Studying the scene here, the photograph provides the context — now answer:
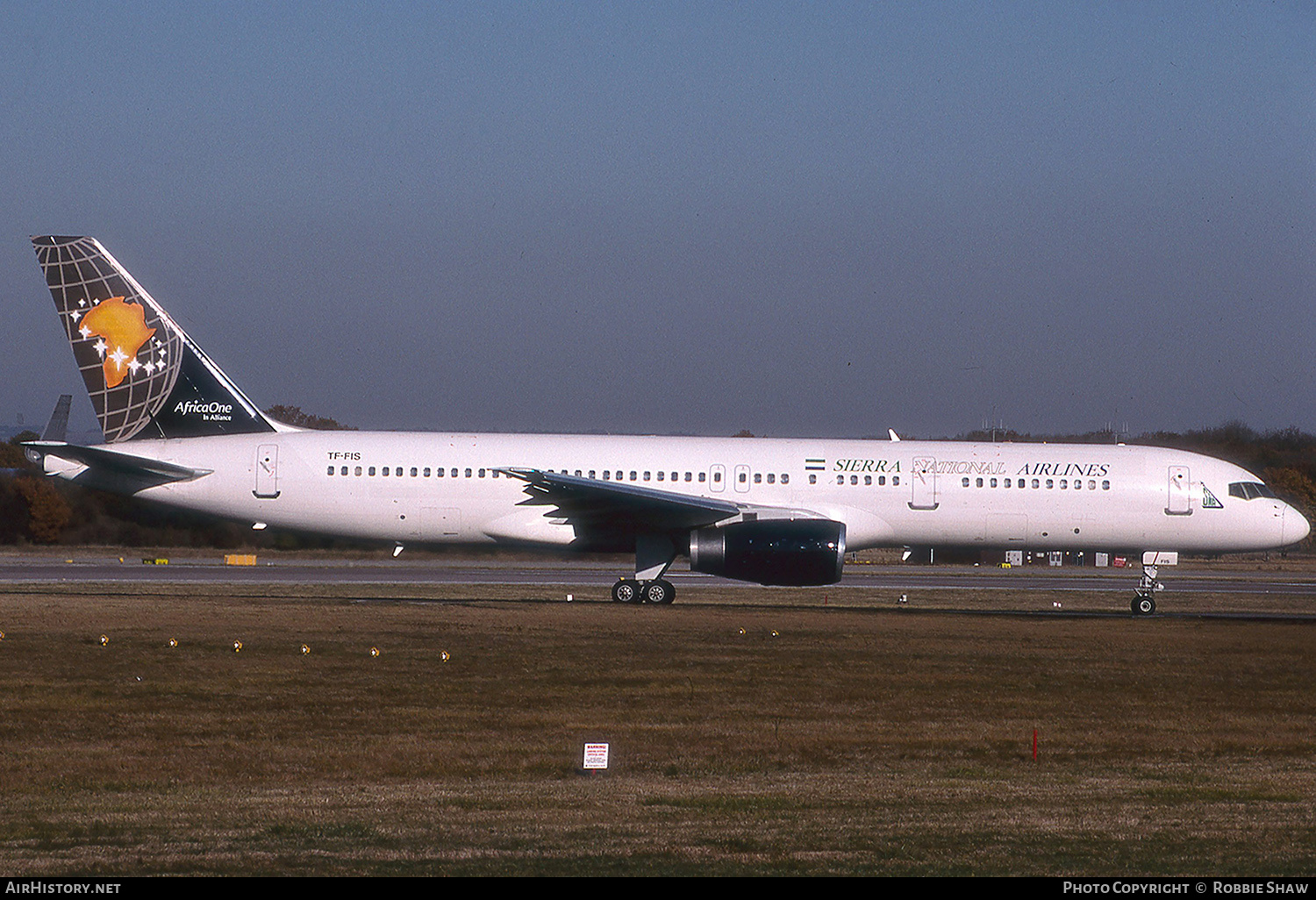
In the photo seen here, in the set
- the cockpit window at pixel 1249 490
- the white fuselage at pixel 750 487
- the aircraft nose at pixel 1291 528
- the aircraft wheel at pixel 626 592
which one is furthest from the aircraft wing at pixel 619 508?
the aircraft nose at pixel 1291 528

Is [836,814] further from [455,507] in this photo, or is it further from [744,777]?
[455,507]


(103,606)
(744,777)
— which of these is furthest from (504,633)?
(744,777)

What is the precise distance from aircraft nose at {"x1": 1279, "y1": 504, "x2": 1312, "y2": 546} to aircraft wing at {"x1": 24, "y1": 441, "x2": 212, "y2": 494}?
21.7 m

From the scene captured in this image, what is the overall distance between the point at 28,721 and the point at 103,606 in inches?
452

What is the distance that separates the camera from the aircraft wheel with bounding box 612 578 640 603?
1035 inches

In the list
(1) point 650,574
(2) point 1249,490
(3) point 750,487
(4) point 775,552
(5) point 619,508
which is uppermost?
(2) point 1249,490

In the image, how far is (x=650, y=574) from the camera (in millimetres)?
26406

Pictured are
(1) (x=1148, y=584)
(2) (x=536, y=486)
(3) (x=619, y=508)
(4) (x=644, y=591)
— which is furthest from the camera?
(1) (x=1148, y=584)

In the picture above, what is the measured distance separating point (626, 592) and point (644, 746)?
14.0m

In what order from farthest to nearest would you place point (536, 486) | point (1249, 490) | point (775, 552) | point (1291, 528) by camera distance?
point (1249, 490), point (1291, 528), point (536, 486), point (775, 552)

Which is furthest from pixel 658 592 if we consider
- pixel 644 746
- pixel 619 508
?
pixel 644 746

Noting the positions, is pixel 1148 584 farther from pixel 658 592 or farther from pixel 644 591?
pixel 644 591

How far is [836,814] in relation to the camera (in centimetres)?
950

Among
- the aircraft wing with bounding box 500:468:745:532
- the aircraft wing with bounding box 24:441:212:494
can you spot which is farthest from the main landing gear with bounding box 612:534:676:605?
the aircraft wing with bounding box 24:441:212:494
